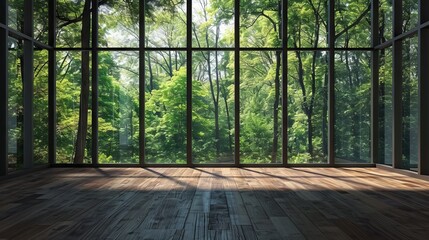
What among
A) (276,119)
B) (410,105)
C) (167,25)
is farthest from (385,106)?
(167,25)

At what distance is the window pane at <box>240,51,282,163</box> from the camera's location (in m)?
7.72

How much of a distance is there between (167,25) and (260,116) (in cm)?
221

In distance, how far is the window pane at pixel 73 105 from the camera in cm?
779

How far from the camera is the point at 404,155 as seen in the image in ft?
22.7

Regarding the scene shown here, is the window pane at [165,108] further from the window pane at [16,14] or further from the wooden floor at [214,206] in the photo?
the window pane at [16,14]

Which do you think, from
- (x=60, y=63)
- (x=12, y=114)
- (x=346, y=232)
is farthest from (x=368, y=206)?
(x=60, y=63)

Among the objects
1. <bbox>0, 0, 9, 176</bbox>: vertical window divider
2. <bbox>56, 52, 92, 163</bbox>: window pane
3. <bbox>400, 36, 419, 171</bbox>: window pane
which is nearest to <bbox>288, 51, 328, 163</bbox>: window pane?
<bbox>400, 36, 419, 171</bbox>: window pane

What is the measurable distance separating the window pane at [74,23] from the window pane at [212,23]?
1.81 meters

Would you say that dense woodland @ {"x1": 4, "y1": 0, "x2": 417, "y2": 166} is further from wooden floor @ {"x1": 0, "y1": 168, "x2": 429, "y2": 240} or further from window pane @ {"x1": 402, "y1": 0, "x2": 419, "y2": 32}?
wooden floor @ {"x1": 0, "y1": 168, "x2": 429, "y2": 240}

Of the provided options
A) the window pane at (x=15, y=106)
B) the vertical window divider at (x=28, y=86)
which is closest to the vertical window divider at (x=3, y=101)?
the window pane at (x=15, y=106)

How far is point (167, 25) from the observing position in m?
7.86

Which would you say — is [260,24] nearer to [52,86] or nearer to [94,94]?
[94,94]

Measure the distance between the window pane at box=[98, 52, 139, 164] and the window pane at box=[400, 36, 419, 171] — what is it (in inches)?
166

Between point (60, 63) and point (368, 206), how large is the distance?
5726 mm
